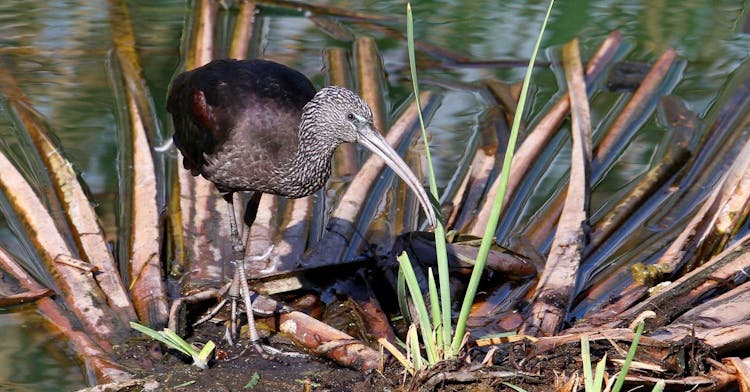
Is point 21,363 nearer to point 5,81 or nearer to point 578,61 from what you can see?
point 5,81

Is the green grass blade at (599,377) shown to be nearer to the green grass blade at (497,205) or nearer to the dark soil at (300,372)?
the dark soil at (300,372)

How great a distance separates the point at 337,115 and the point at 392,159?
1.12 feet

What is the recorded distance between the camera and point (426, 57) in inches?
309

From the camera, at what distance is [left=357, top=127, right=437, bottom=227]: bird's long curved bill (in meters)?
4.19

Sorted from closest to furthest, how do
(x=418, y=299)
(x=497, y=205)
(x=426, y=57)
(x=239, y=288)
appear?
1. (x=497, y=205)
2. (x=418, y=299)
3. (x=239, y=288)
4. (x=426, y=57)

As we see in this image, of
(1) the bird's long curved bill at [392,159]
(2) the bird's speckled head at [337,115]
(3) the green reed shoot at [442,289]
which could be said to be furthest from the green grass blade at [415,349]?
(2) the bird's speckled head at [337,115]

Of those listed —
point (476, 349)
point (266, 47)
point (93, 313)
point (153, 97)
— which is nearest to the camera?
point (476, 349)

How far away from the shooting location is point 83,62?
7.49m

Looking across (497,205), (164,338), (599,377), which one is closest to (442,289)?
(497,205)

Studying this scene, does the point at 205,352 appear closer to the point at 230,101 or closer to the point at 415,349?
the point at 415,349

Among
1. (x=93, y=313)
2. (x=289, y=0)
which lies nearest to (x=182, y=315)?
(x=93, y=313)

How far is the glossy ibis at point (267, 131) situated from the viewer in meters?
4.48

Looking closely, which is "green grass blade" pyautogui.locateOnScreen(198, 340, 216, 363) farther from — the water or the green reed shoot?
the water

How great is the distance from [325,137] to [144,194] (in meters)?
1.35
